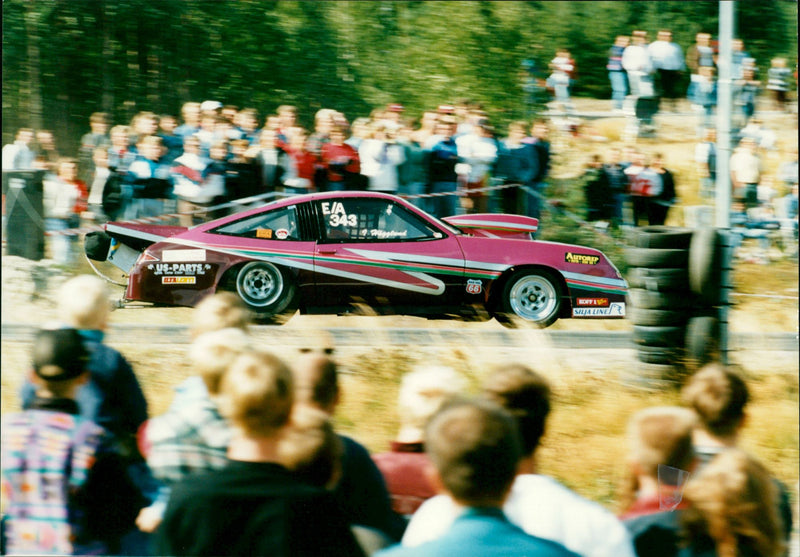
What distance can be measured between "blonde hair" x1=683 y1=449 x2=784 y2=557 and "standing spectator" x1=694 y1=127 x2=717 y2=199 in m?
4.42

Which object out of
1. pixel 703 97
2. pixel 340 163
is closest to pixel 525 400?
pixel 340 163

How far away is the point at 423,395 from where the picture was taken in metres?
3.35

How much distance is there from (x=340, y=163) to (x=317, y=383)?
4159 millimetres

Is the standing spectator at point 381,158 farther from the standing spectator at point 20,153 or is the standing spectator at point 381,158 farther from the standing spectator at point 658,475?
the standing spectator at point 658,475

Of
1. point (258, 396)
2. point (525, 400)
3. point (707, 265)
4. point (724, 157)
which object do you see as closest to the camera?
point (258, 396)

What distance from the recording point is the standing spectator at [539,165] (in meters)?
7.10

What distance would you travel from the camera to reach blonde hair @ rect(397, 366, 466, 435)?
3.33 metres

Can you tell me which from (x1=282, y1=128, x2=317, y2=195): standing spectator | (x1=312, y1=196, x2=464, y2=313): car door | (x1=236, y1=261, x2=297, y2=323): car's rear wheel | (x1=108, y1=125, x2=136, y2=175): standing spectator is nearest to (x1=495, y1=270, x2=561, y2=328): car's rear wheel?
(x1=312, y1=196, x2=464, y2=313): car door

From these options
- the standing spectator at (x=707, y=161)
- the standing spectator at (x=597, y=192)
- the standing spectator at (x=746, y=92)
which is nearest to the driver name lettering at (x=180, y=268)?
the standing spectator at (x=597, y=192)

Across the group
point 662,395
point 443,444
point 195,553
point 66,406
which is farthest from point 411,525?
point 662,395

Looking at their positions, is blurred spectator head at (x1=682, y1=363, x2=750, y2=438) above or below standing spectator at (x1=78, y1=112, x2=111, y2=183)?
below

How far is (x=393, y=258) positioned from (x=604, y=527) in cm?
441

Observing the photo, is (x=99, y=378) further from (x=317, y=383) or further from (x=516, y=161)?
(x=516, y=161)

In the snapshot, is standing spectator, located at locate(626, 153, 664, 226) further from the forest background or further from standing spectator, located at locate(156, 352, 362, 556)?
standing spectator, located at locate(156, 352, 362, 556)
